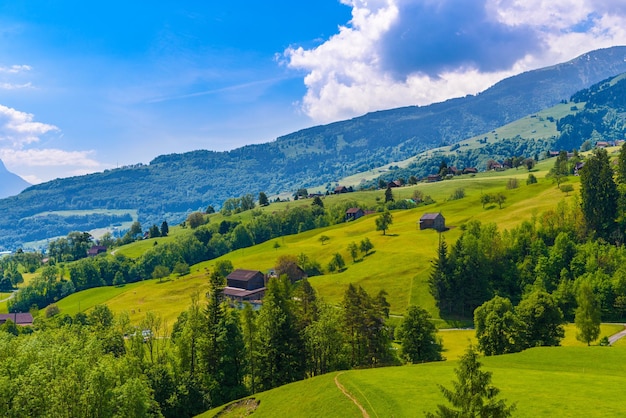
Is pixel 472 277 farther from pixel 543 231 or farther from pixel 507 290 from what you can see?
pixel 543 231

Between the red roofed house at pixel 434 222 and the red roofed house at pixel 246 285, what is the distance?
66218mm

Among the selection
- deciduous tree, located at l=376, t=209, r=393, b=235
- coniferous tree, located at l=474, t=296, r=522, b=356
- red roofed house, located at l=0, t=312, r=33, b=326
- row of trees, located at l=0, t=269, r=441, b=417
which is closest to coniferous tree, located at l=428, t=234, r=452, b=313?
row of trees, located at l=0, t=269, r=441, b=417

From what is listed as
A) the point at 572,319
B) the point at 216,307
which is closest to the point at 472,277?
the point at 572,319

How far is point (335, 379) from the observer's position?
179 ft

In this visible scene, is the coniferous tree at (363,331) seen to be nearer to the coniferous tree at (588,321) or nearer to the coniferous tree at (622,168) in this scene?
the coniferous tree at (588,321)

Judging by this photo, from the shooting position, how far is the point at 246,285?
16612cm

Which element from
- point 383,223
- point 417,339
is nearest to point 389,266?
point 383,223

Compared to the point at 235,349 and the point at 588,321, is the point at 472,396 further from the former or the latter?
the point at 588,321

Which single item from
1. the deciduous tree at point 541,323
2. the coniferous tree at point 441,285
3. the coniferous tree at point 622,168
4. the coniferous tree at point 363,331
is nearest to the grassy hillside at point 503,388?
the deciduous tree at point 541,323

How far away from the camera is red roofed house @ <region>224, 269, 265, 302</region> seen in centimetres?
16176

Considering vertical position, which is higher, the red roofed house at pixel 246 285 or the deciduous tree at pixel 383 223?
the deciduous tree at pixel 383 223

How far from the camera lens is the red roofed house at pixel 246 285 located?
162 metres

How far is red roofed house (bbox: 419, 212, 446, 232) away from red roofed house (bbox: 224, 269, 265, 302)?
66.2m

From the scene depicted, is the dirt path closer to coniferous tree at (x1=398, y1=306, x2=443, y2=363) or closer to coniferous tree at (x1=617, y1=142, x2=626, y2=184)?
coniferous tree at (x1=398, y1=306, x2=443, y2=363)
